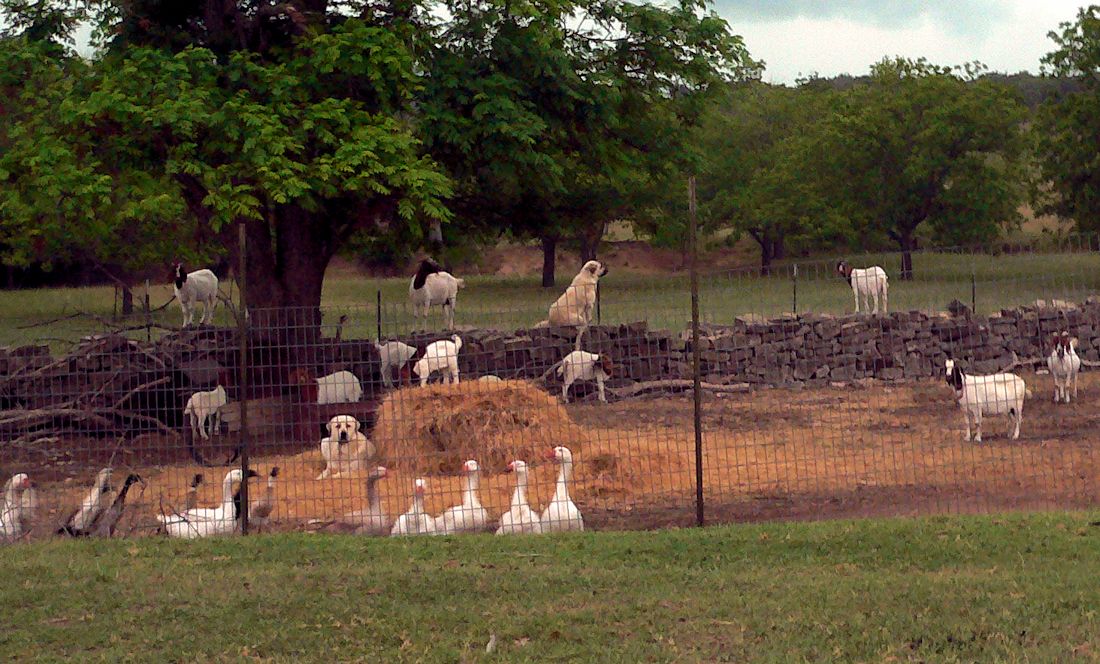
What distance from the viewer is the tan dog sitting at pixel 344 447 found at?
47.8 feet

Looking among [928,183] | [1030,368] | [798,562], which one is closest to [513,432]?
[798,562]

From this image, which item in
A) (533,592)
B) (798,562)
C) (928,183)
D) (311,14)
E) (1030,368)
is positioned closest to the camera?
(533,592)

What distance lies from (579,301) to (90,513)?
41.6ft

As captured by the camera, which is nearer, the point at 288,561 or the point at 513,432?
the point at 288,561

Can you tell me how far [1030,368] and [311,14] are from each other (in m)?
13.8

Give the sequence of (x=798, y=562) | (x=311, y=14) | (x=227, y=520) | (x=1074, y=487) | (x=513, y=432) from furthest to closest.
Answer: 1. (x=311, y=14)
2. (x=513, y=432)
3. (x=1074, y=487)
4. (x=227, y=520)
5. (x=798, y=562)

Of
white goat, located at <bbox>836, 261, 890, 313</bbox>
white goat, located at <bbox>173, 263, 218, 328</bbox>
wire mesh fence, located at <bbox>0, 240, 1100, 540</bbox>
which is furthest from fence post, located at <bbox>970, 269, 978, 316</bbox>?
white goat, located at <bbox>173, 263, 218, 328</bbox>

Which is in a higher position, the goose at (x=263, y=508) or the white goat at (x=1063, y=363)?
the white goat at (x=1063, y=363)

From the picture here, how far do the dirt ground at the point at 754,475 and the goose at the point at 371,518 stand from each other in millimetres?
271

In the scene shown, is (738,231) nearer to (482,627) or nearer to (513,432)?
(513,432)

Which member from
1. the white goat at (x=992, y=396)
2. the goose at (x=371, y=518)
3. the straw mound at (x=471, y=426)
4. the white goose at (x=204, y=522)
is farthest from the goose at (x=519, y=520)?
the white goat at (x=992, y=396)

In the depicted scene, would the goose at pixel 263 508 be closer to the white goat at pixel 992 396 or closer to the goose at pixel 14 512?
the goose at pixel 14 512

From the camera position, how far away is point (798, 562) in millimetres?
8758

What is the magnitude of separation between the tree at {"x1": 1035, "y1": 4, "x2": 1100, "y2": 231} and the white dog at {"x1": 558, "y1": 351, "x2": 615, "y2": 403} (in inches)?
991
